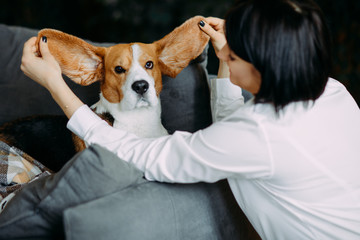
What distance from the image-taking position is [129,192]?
0.95m

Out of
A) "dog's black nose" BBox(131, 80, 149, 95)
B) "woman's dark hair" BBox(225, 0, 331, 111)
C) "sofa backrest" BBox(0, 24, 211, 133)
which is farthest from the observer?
"sofa backrest" BBox(0, 24, 211, 133)

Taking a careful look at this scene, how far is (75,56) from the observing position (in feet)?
4.15

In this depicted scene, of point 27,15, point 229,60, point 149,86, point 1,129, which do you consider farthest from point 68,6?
point 229,60

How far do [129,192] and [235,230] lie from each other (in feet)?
1.34

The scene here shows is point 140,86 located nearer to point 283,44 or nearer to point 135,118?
point 135,118

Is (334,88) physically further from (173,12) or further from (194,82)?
(173,12)

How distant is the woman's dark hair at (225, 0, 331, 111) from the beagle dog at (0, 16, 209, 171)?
42 cm

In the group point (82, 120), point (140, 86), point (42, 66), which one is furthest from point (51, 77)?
point (140, 86)

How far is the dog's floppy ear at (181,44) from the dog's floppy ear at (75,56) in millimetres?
230

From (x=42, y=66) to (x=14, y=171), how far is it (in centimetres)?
42

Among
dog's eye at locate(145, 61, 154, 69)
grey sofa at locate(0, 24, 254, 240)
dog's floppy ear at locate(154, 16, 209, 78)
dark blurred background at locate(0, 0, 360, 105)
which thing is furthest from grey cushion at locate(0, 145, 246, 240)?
dark blurred background at locate(0, 0, 360, 105)

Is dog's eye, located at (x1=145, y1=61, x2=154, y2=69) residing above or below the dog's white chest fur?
above

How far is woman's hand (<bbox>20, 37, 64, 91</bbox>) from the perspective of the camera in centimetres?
110

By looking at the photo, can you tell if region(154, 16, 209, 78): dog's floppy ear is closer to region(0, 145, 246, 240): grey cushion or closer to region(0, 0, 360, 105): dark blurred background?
region(0, 145, 246, 240): grey cushion
